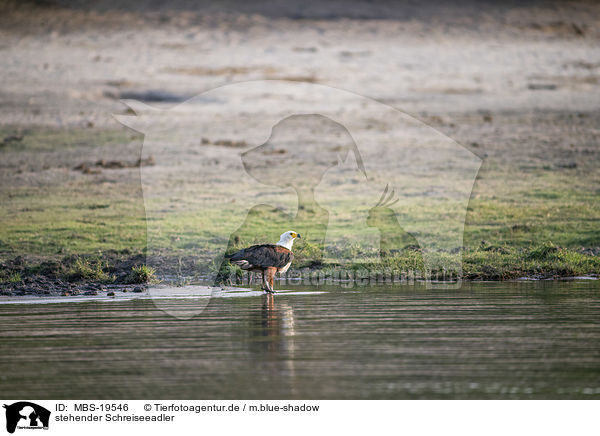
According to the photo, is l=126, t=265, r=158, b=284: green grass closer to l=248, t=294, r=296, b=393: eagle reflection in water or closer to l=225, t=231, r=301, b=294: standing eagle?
l=225, t=231, r=301, b=294: standing eagle

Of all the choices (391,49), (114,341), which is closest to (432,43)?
(391,49)

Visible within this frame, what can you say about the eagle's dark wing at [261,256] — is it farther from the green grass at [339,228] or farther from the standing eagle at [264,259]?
the green grass at [339,228]

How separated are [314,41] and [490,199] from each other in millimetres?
17826

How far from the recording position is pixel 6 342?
10.8 metres

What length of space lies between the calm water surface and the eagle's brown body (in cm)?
130

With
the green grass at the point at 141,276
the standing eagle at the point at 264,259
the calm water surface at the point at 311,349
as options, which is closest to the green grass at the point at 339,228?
the green grass at the point at 141,276

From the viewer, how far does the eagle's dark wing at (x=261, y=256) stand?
16.2 metres

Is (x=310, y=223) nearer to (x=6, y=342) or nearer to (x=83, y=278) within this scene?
(x=83, y=278)

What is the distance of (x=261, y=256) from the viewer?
16297mm

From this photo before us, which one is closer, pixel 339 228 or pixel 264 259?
pixel 264 259
